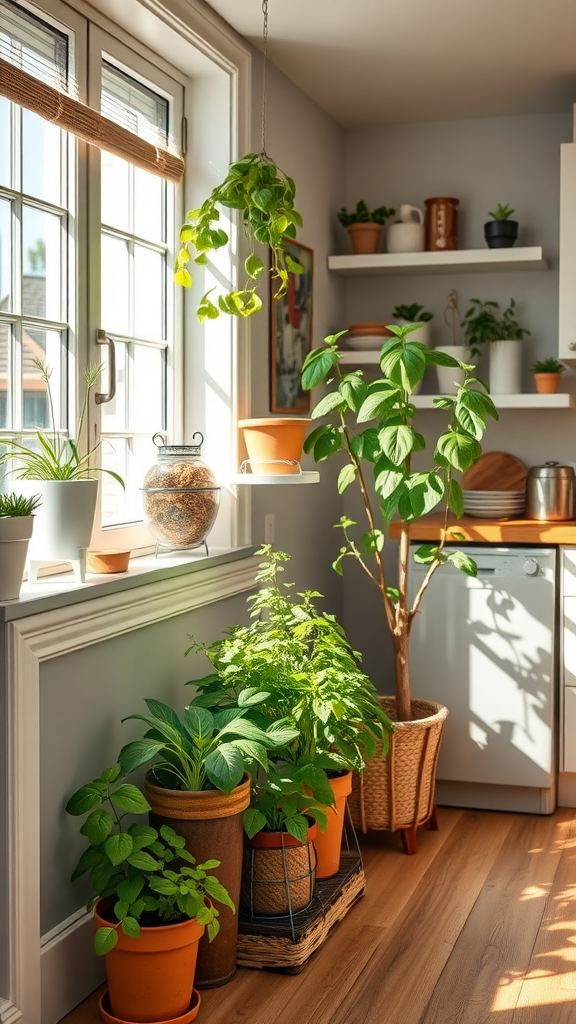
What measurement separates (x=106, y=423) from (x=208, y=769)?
39.7 inches

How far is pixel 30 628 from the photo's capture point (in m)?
2.14

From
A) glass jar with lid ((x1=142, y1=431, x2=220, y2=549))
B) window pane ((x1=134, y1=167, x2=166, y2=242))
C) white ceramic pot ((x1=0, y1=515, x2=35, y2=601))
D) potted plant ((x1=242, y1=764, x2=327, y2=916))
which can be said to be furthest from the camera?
window pane ((x1=134, y1=167, x2=166, y2=242))

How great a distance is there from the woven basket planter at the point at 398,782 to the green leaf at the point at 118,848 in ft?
Answer: 3.76

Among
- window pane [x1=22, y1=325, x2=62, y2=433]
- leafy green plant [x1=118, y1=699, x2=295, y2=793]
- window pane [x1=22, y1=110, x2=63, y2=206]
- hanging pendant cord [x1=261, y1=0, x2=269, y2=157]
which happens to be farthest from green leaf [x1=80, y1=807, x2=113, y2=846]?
hanging pendant cord [x1=261, y1=0, x2=269, y2=157]

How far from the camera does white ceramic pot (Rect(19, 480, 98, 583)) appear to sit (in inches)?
92.4

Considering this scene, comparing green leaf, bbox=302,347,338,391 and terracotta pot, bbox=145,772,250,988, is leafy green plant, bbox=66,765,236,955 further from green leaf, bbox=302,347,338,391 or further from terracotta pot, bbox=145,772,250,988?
green leaf, bbox=302,347,338,391

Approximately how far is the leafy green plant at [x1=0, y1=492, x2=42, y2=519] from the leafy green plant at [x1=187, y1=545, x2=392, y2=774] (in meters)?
0.69

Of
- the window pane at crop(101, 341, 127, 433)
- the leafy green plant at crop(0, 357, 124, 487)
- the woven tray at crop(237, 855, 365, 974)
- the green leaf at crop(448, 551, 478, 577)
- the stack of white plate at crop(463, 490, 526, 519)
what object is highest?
the window pane at crop(101, 341, 127, 433)

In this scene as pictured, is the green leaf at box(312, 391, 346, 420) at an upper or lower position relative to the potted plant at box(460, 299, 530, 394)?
lower

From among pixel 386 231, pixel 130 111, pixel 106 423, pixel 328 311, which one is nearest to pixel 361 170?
pixel 386 231

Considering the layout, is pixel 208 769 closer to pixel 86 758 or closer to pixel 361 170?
pixel 86 758

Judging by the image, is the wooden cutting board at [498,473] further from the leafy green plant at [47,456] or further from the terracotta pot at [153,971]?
the terracotta pot at [153,971]

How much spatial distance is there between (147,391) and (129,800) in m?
1.26

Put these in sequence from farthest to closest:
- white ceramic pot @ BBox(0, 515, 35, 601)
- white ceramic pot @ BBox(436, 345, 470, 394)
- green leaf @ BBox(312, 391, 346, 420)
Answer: white ceramic pot @ BBox(436, 345, 470, 394)
green leaf @ BBox(312, 391, 346, 420)
white ceramic pot @ BBox(0, 515, 35, 601)
